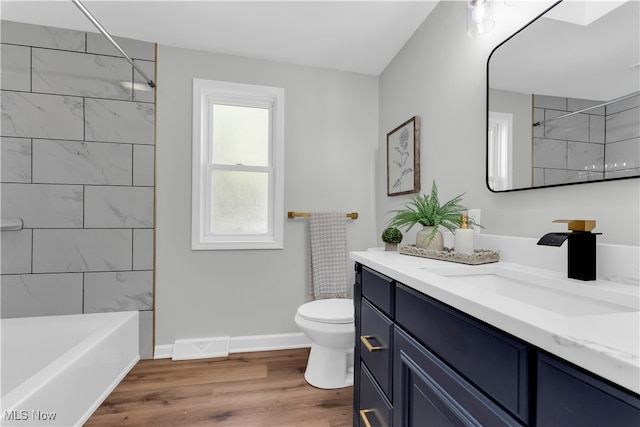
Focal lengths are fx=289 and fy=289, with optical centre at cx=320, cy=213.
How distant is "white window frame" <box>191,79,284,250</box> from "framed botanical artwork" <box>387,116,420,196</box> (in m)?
0.87

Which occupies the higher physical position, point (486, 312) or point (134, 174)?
point (134, 174)

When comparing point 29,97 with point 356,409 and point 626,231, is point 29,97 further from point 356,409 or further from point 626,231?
point 626,231

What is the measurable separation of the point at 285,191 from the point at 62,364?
64.7 inches

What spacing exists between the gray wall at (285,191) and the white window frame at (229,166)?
2.2 inches

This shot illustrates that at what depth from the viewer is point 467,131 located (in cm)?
148

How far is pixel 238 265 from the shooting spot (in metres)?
2.29

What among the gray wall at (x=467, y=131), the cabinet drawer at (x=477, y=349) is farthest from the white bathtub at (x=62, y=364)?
the gray wall at (x=467, y=131)

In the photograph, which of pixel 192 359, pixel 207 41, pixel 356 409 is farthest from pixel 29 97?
pixel 356 409

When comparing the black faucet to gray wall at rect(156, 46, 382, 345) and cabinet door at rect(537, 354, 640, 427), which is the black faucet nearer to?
cabinet door at rect(537, 354, 640, 427)

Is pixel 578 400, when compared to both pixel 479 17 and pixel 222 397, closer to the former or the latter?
pixel 479 17

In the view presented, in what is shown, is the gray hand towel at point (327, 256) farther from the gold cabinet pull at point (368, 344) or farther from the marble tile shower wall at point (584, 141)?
the marble tile shower wall at point (584, 141)

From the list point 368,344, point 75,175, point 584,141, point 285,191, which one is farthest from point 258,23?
point 368,344

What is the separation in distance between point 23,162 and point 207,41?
1.51 m

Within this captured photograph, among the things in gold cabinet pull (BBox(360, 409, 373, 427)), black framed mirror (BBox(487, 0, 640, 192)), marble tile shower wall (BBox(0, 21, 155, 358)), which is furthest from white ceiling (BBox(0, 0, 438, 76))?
gold cabinet pull (BBox(360, 409, 373, 427))
